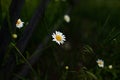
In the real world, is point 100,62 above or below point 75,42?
below

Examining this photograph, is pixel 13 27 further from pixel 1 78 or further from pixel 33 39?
pixel 33 39

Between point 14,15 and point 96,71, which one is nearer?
point 14,15

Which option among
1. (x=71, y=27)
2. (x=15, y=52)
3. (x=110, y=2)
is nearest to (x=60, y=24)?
(x=15, y=52)

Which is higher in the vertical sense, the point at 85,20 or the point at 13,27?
the point at 85,20

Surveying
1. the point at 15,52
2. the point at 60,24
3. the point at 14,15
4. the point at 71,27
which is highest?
the point at 71,27

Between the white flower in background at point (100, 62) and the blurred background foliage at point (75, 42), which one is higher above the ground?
the blurred background foliage at point (75, 42)

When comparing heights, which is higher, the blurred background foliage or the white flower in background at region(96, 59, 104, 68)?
the blurred background foliage

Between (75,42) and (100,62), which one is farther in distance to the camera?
(75,42)

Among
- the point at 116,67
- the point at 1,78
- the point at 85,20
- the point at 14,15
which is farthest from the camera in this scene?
the point at 85,20
